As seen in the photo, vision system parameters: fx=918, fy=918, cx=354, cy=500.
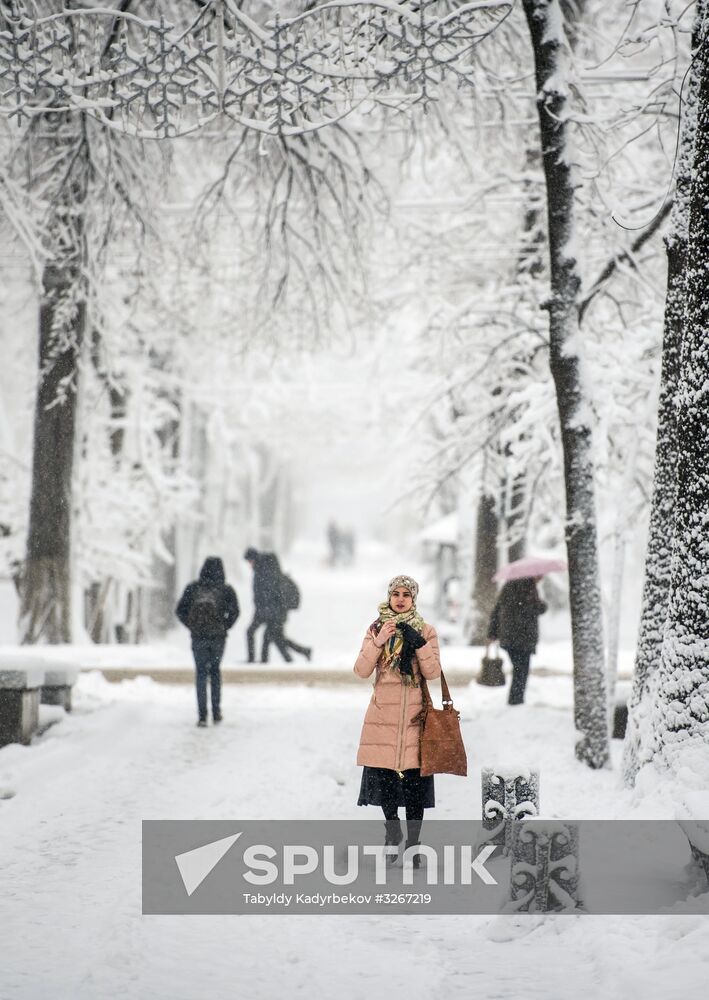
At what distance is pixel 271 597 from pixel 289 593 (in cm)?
27

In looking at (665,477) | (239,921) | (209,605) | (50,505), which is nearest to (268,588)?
(50,505)

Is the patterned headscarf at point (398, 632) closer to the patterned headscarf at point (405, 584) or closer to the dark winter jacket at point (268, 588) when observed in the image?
the patterned headscarf at point (405, 584)

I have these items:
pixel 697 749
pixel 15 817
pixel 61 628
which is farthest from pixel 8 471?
pixel 697 749

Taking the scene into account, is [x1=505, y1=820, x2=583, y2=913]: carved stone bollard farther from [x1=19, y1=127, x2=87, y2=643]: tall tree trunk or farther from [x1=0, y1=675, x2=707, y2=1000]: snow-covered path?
[x1=19, y1=127, x2=87, y2=643]: tall tree trunk

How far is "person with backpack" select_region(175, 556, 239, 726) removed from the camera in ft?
30.5

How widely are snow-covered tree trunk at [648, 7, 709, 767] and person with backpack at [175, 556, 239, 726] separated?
16.2 ft

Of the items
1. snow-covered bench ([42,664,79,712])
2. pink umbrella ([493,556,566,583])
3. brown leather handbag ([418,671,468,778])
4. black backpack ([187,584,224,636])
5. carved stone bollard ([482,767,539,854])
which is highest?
pink umbrella ([493,556,566,583])

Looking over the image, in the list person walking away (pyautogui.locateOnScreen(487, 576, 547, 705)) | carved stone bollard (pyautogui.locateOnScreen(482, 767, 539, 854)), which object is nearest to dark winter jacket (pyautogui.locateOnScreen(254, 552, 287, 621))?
person walking away (pyautogui.locateOnScreen(487, 576, 547, 705))

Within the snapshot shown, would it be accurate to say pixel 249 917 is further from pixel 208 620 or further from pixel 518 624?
pixel 518 624

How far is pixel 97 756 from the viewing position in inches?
312

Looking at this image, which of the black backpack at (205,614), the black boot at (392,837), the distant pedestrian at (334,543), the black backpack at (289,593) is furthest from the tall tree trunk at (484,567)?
the distant pedestrian at (334,543)

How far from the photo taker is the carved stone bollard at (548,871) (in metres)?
4.52

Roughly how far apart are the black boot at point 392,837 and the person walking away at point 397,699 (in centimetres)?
18

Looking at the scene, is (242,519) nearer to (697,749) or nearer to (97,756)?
(97,756)
